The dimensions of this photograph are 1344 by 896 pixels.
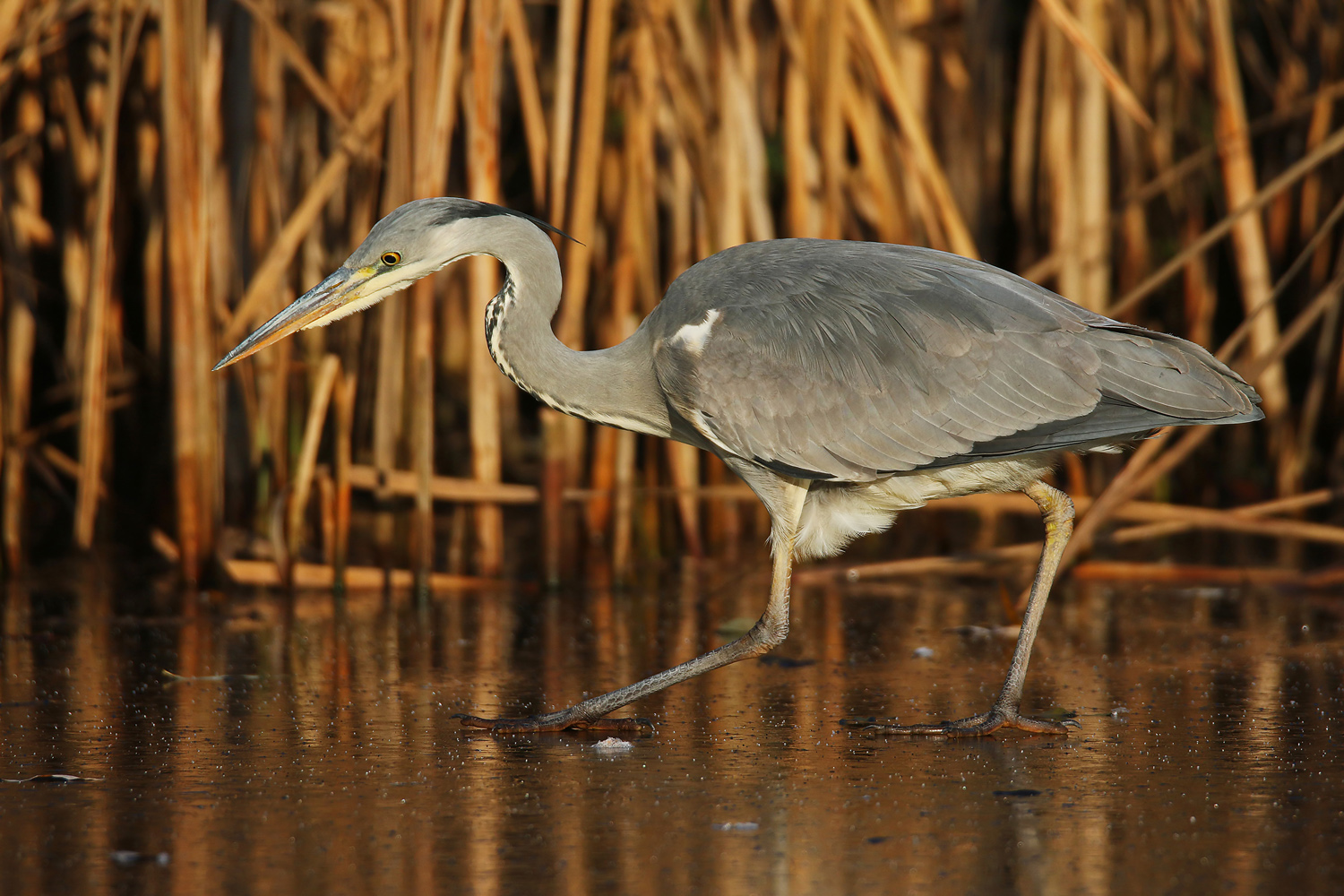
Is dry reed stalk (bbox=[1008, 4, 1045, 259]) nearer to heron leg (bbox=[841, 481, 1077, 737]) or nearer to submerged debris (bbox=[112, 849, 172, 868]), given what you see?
heron leg (bbox=[841, 481, 1077, 737])

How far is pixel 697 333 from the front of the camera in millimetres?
4582

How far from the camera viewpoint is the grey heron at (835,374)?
441 cm

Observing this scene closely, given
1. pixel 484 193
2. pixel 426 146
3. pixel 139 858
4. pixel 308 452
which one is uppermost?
pixel 426 146

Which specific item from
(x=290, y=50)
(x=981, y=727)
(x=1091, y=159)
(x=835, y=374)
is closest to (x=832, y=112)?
(x=1091, y=159)

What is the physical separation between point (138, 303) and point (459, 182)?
6.55 ft

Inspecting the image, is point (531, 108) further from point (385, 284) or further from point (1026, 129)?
point (1026, 129)

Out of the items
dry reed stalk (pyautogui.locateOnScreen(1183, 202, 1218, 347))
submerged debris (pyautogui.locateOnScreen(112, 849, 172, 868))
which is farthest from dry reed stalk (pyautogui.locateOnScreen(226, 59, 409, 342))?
dry reed stalk (pyautogui.locateOnScreen(1183, 202, 1218, 347))

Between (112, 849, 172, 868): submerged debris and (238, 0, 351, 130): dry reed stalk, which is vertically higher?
(238, 0, 351, 130): dry reed stalk

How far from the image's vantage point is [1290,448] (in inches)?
291

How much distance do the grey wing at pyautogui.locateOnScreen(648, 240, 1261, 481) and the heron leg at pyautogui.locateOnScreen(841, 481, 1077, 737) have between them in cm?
30

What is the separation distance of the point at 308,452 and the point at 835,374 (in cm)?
250

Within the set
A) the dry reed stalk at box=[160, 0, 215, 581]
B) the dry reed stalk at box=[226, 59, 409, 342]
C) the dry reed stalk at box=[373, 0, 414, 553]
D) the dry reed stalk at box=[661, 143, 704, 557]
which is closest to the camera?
the dry reed stalk at box=[160, 0, 215, 581]

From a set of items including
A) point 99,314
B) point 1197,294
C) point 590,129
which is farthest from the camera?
point 1197,294

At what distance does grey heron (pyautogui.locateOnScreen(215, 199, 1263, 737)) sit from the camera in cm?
441
